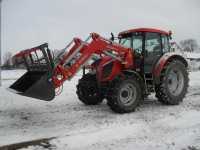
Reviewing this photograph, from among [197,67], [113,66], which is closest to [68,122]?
[113,66]

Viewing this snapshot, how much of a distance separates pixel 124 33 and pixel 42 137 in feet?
14.7

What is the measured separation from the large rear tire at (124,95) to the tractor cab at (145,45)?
81 centimetres

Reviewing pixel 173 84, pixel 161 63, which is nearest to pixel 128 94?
pixel 161 63

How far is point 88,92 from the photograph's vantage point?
8953 millimetres

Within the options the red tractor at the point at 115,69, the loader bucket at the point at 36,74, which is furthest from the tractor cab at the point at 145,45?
the loader bucket at the point at 36,74

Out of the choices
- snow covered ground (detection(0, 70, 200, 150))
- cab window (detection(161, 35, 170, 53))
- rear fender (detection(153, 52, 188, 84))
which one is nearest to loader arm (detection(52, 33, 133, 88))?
rear fender (detection(153, 52, 188, 84))

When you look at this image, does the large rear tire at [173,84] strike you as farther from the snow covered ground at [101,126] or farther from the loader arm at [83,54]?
the loader arm at [83,54]

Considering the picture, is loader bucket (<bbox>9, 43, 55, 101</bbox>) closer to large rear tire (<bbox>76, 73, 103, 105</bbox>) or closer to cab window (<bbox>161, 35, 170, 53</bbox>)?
large rear tire (<bbox>76, 73, 103, 105</bbox>)

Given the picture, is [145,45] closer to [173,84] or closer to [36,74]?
[173,84]

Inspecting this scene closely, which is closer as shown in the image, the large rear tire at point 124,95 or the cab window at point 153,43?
the large rear tire at point 124,95

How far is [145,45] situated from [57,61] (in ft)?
8.73

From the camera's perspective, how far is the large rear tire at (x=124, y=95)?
742cm

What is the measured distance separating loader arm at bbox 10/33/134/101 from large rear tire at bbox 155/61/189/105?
1137mm

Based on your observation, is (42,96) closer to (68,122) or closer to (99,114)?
(68,122)
